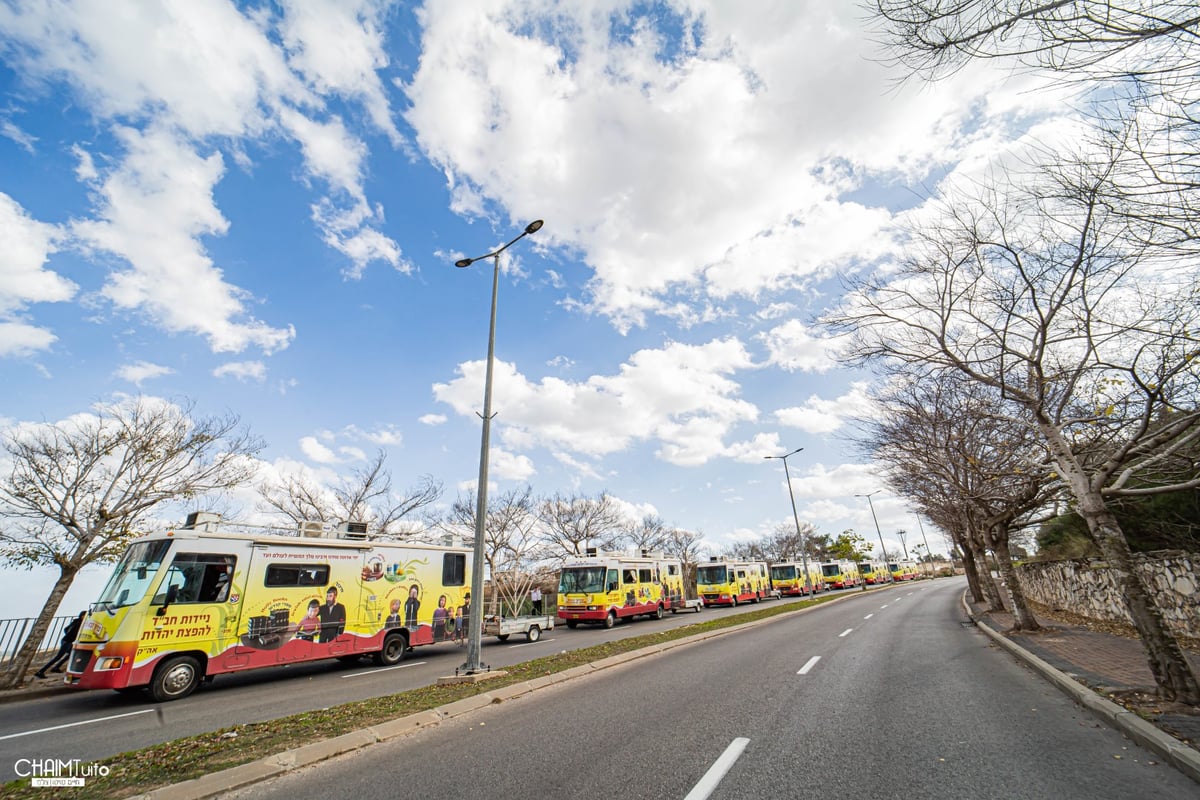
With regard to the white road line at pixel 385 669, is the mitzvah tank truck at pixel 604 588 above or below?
above

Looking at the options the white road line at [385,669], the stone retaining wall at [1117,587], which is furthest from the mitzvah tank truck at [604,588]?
the stone retaining wall at [1117,587]

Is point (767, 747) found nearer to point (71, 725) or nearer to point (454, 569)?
point (71, 725)

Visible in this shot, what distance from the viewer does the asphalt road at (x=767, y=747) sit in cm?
425

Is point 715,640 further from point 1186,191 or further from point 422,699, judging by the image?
point 1186,191

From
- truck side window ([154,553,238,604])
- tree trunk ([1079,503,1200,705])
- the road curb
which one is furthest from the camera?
truck side window ([154,553,238,604])

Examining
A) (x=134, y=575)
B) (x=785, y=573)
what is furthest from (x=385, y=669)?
(x=785, y=573)

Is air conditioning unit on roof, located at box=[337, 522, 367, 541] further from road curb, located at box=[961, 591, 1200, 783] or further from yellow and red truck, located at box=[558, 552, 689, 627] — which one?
road curb, located at box=[961, 591, 1200, 783]

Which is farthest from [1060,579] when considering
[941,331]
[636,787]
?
[636,787]

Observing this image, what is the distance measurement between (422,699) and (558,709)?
7.39ft

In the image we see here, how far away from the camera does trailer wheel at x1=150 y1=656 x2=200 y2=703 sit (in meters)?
9.64

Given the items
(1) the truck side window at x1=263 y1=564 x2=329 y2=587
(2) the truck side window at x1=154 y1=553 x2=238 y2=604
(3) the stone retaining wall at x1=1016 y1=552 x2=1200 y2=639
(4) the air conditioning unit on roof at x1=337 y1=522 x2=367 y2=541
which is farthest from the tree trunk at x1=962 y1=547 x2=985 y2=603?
(2) the truck side window at x1=154 y1=553 x2=238 y2=604

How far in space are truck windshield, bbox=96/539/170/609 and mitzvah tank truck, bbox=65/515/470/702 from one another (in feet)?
0.08

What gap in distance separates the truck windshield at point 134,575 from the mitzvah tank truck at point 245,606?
24 mm

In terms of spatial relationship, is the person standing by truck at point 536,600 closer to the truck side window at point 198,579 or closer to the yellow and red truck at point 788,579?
the truck side window at point 198,579
